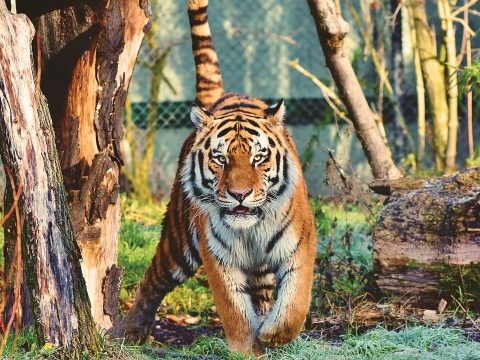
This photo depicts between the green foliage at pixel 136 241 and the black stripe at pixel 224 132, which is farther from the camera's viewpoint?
the green foliage at pixel 136 241

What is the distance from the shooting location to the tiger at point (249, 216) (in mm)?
4941

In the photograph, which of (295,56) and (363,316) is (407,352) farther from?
(295,56)

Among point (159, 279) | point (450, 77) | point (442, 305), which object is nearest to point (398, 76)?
point (450, 77)

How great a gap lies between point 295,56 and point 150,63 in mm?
1613

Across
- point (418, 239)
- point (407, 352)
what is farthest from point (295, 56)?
point (407, 352)

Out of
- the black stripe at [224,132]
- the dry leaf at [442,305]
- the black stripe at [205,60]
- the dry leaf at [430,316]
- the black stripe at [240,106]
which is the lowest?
the dry leaf at [430,316]

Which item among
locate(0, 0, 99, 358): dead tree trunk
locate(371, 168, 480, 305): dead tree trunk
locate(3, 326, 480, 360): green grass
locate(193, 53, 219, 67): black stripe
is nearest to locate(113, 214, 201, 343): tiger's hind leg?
locate(3, 326, 480, 360): green grass

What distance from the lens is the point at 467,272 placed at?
222 inches

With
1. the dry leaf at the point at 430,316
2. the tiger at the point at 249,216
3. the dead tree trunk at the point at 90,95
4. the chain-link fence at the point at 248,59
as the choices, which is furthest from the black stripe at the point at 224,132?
the chain-link fence at the point at 248,59

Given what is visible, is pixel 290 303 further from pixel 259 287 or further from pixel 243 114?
pixel 243 114

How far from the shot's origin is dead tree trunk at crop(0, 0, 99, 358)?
409cm

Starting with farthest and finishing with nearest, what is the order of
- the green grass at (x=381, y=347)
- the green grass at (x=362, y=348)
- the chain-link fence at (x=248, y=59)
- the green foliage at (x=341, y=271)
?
the chain-link fence at (x=248, y=59) → the green foliage at (x=341, y=271) → the green grass at (x=381, y=347) → the green grass at (x=362, y=348)

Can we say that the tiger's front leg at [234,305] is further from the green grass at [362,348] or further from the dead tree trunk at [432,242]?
the dead tree trunk at [432,242]

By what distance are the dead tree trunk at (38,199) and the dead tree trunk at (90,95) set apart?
0.83m
